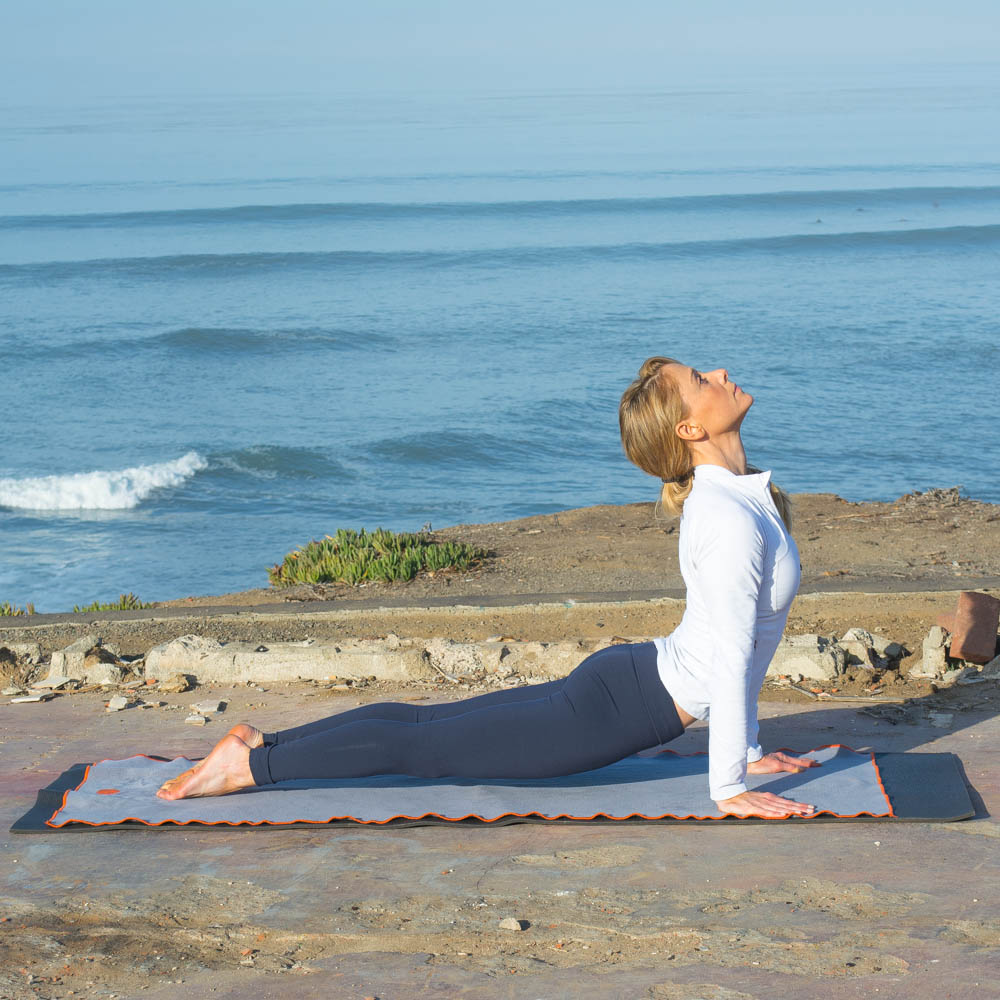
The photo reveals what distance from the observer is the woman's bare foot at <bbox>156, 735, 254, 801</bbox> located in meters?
3.96

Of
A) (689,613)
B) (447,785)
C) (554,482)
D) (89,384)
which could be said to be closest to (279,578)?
(447,785)

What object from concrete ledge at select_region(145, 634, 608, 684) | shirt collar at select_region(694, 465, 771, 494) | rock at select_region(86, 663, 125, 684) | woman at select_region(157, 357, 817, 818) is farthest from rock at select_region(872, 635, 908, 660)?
rock at select_region(86, 663, 125, 684)

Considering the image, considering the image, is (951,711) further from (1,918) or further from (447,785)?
(1,918)

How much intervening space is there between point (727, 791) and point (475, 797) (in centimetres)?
84

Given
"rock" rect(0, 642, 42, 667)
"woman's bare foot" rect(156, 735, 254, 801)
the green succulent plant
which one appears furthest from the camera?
the green succulent plant

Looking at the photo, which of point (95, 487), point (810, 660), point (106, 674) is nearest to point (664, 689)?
point (810, 660)

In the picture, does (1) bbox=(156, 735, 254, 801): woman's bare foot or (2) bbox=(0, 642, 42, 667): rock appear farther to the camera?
(2) bbox=(0, 642, 42, 667): rock

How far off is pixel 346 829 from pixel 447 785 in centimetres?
42

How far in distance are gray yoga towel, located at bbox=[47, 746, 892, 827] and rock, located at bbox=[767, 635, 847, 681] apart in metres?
1.29

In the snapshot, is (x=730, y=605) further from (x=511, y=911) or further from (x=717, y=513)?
(x=511, y=911)

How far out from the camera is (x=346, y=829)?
3846 millimetres

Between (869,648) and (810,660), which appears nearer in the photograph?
(810,660)

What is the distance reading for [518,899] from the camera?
3.33 m

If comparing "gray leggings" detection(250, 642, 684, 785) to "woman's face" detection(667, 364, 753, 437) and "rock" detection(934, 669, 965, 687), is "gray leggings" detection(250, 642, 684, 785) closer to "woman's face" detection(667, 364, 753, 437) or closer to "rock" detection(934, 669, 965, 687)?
"woman's face" detection(667, 364, 753, 437)
